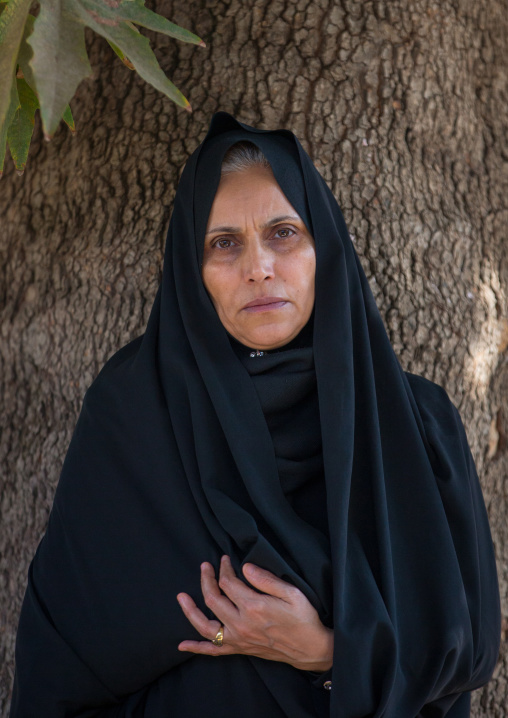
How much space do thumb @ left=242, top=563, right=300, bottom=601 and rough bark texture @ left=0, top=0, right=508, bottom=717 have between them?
111 centimetres

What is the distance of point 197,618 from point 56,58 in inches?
52.1

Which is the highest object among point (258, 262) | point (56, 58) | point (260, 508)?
point (56, 58)

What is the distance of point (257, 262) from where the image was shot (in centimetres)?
225

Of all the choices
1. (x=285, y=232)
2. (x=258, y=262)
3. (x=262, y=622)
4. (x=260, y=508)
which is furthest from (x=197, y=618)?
(x=285, y=232)

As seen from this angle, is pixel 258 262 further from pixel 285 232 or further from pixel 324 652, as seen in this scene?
pixel 324 652

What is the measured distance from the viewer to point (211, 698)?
2.06 m

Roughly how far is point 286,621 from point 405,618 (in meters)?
0.33

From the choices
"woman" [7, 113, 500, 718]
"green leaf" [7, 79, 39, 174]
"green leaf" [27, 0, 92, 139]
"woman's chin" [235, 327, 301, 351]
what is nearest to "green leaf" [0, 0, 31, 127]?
"green leaf" [27, 0, 92, 139]

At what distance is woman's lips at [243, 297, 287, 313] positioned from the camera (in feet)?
7.33

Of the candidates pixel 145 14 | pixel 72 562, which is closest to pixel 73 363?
pixel 72 562

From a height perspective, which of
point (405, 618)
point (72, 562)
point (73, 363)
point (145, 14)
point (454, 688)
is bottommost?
point (454, 688)

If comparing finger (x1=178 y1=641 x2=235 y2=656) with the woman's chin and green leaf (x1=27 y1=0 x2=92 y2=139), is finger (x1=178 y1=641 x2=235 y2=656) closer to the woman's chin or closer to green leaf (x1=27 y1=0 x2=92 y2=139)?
the woman's chin

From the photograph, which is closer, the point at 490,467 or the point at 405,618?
the point at 405,618

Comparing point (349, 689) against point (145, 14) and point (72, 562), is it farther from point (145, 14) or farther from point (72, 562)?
point (145, 14)
